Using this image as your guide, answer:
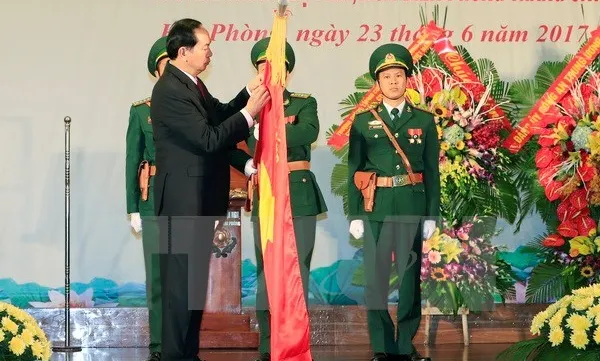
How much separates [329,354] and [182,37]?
2219 mm

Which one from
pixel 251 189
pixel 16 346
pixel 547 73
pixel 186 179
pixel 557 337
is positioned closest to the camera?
pixel 557 337

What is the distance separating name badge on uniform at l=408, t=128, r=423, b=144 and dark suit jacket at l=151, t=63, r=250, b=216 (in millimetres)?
1152

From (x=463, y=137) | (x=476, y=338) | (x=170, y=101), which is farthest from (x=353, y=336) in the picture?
(x=170, y=101)

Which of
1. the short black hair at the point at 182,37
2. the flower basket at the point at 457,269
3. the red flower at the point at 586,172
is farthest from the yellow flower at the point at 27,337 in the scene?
the red flower at the point at 586,172

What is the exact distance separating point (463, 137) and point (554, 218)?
861mm

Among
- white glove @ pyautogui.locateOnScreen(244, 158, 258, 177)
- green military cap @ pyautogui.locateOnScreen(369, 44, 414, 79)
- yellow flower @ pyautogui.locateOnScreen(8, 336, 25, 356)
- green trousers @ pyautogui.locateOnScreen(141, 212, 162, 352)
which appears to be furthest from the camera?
green trousers @ pyautogui.locateOnScreen(141, 212, 162, 352)

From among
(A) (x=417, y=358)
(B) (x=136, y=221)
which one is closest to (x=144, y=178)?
(B) (x=136, y=221)

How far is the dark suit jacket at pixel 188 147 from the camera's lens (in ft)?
16.6

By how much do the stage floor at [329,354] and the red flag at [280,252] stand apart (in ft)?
4.19

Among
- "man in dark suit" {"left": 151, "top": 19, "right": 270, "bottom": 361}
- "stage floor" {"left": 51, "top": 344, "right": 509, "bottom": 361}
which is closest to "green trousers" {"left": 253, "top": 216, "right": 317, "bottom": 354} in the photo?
"stage floor" {"left": 51, "top": 344, "right": 509, "bottom": 361}

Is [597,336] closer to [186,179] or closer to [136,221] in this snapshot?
[186,179]

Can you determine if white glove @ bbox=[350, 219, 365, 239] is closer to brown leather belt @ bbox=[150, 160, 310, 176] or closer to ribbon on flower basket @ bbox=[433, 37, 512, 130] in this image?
brown leather belt @ bbox=[150, 160, 310, 176]

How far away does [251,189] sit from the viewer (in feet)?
19.2

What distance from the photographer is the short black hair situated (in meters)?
5.20
